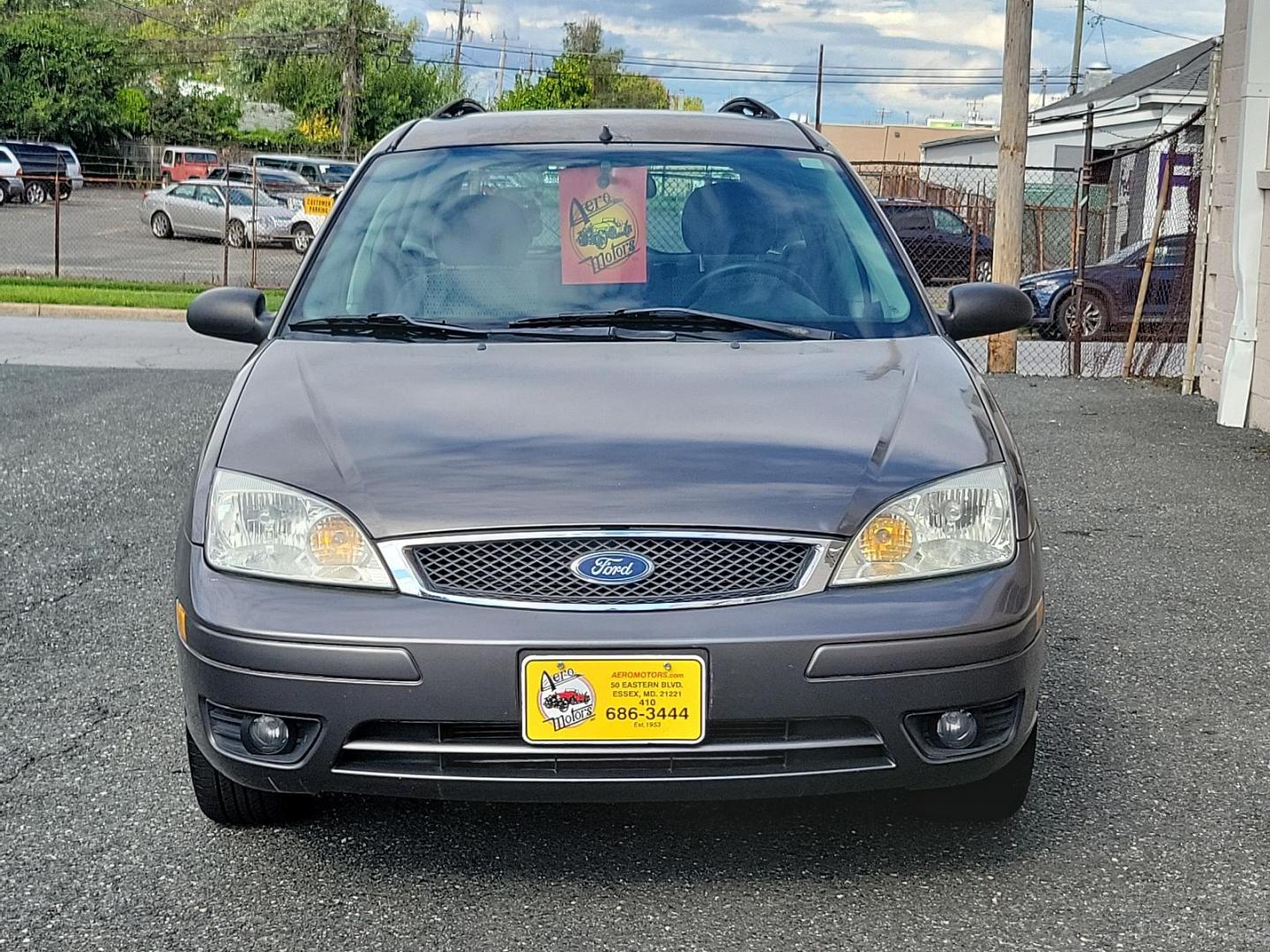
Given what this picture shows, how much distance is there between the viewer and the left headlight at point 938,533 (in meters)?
3.00

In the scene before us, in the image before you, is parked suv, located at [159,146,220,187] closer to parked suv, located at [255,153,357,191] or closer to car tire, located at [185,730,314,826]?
parked suv, located at [255,153,357,191]

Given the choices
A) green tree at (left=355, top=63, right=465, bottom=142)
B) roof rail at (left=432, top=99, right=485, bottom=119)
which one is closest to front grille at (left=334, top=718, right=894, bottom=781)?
roof rail at (left=432, top=99, right=485, bottom=119)

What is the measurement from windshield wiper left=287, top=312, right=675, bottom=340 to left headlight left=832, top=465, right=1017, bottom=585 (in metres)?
0.95

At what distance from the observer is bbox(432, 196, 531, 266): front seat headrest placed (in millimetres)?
4129

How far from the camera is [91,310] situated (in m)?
18.3

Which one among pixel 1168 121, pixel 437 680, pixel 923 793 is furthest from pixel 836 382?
pixel 1168 121

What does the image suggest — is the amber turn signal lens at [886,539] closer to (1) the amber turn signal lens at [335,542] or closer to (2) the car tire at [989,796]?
(2) the car tire at [989,796]

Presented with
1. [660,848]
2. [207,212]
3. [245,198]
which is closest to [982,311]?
[660,848]

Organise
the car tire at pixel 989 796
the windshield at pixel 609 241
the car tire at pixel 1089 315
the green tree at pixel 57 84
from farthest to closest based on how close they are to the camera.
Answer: the green tree at pixel 57 84
the car tire at pixel 1089 315
the windshield at pixel 609 241
the car tire at pixel 989 796

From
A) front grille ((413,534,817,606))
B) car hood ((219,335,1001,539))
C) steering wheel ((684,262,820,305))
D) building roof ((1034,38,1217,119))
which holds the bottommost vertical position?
front grille ((413,534,817,606))

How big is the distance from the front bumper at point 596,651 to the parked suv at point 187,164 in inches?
2006

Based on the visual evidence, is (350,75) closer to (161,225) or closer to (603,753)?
(161,225)

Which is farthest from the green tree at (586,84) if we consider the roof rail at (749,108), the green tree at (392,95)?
the roof rail at (749,108)

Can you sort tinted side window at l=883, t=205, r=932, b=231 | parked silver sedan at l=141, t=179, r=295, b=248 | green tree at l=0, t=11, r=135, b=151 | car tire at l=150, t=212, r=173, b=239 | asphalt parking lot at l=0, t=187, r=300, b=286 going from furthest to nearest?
green tree at l=0, t=11, r=135, b=151 → car tire at l=150, t=212, r=173, b=239 → parked silver sedan at l=141, t=179, r=295, b=248 → tinted side window at l=883, t=205, r=932, b=231 → asphalt parking lot at l=0, t=187, r=300, b=286
